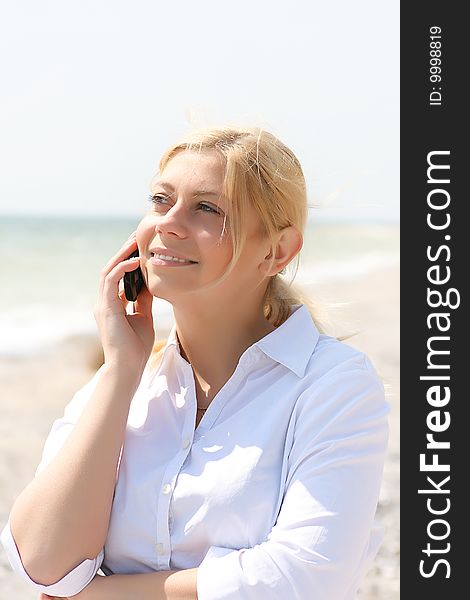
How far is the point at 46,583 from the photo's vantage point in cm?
251

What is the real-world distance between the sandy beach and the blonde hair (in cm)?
46

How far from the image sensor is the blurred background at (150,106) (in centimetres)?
3078

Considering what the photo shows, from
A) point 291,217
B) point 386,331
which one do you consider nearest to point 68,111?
point 386,331

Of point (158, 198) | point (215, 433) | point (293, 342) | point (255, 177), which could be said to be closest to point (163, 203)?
point (158, 198)

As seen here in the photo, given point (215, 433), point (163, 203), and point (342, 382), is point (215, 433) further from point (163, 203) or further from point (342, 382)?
point (163, 203)

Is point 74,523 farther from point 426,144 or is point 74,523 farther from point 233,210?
point 426,144

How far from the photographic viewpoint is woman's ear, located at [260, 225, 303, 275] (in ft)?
Answer: 9.00

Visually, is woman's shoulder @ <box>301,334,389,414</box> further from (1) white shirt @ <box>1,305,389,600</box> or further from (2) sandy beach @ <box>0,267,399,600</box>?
(2) sandy beach @ <box>0,267,399,600</box>

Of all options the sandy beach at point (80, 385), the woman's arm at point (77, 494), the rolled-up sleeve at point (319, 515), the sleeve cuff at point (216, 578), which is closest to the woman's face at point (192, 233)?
the woman's arm at point (77, 494)

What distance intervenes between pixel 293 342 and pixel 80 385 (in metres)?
13.8

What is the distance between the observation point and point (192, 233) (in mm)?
2584

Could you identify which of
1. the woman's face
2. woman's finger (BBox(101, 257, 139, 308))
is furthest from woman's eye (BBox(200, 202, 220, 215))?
woman's finger (BBox(101, 257, 139, 308))

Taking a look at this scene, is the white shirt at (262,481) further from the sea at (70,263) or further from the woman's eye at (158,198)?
the sea at (70,263)

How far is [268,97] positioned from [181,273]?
107ft
